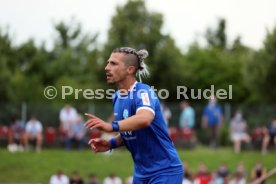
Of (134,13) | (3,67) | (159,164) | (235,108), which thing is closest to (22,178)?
(235,108)

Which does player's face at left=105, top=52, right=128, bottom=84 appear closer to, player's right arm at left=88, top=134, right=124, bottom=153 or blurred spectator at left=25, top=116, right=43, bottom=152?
player's right arm at left=88, top=134, right=124, bottom=153

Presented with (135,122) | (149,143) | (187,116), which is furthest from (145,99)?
(187,116)

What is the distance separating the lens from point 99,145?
311 inches

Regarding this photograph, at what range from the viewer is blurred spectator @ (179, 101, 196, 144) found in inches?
945

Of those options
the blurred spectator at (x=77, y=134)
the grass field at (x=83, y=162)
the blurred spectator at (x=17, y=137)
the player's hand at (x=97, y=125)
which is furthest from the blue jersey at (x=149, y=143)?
the blurred spectator at (x=17, y=137)

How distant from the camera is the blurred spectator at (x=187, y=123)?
78.8 ft

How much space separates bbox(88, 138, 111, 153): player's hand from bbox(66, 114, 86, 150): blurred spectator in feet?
52.6

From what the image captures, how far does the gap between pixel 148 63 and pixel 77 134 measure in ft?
55.3

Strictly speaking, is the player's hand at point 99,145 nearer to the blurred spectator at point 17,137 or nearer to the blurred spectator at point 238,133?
the blurred spectator at point 17,137

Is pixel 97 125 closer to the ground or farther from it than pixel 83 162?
farther from it

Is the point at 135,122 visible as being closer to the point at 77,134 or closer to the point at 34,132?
the point at 77,134

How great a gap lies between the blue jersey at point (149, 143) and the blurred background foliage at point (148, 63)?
2457 centimetres

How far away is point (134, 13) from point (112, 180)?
75.1 ft

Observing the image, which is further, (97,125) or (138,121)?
(138,121)
